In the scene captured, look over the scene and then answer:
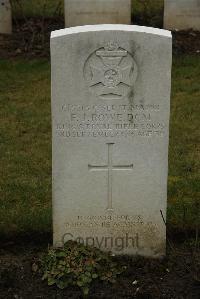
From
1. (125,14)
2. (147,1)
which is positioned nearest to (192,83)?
(125,14)

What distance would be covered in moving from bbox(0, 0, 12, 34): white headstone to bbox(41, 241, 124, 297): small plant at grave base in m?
6.40

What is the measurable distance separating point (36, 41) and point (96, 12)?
3.29ft

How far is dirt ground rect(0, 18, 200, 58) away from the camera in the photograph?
10.0 meters

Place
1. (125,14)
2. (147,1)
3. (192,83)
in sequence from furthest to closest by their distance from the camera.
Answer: (147,1) < (125,14) < (192,83)

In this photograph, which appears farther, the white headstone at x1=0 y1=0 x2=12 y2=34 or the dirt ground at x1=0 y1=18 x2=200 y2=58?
the white headstone at x1=0 y1=0 x2=12 y2=34

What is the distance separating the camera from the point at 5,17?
10555 mm

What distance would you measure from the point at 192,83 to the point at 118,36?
4623 mm

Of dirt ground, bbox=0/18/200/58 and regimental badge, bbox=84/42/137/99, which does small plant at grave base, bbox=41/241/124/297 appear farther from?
dirt ground, bbox=0/18/200/58

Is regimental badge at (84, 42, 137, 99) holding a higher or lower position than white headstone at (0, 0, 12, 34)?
lower

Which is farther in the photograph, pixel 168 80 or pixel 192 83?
pixel 192 83

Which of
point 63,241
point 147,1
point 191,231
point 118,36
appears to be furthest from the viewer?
point 147,1

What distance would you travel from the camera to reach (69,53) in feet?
14.5

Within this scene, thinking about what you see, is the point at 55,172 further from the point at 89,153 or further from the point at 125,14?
the point at 125,14

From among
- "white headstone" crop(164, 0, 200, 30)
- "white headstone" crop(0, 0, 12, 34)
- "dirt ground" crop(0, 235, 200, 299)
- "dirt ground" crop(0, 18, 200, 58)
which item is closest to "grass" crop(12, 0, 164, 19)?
"dirt ground" crop(0, 18, 200, 58)
